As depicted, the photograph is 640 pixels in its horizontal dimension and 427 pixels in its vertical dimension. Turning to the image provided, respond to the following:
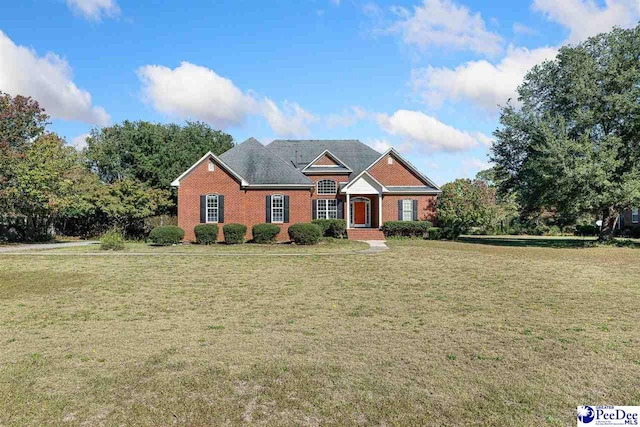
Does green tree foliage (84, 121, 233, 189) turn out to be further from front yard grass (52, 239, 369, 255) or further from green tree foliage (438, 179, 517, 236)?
green tree foliage (438, 179, 517, 236)

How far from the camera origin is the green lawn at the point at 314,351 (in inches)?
160

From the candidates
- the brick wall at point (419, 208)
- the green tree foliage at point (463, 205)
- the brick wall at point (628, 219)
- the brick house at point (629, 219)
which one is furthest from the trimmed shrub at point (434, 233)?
the brick wall at point (628, 219)

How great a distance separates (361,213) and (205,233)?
12714 mm

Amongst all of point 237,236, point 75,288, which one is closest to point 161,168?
point 237,236

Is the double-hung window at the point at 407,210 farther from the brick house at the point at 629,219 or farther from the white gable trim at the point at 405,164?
the brick house at the point at 629,219

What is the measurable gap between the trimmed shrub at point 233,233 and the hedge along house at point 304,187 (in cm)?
200

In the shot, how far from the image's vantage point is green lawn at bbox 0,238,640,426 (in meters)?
4.07

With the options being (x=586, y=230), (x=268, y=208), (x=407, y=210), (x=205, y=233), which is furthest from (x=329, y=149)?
(x=586, y=230)

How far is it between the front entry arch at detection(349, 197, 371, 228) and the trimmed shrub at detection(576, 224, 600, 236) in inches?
996

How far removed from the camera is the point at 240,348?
5.86 meters

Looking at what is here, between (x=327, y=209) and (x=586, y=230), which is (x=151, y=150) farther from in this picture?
(x=586, y=230)

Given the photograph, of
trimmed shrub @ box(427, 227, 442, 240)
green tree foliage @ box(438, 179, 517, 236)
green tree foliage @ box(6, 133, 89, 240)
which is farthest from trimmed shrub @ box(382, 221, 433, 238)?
green tree foliage @ box(6, 133, 89, 240)

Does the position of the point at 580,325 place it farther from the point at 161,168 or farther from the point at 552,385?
the point at 161,168

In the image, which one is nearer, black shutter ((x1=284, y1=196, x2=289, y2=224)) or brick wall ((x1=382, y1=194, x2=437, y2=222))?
black shutter ((x1=284, y1=196, x2=289, y2=224))
